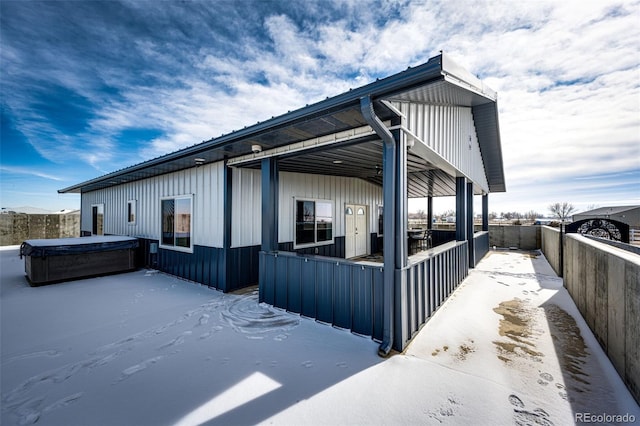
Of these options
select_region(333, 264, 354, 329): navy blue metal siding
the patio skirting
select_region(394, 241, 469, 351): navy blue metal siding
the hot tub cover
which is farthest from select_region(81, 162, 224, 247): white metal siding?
select_region(394, 241, 469, 351): navy blue metal siding

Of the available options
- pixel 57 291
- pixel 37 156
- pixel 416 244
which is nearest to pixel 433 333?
pixel 416 244

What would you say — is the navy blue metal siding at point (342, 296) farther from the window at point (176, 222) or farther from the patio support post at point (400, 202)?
the window at point (176, 222)

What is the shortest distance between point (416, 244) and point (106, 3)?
389 inches

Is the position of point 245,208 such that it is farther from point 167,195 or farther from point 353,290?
point 353,290

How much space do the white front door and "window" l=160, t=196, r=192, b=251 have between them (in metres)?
4.40

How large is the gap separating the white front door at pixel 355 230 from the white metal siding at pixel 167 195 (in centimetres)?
396

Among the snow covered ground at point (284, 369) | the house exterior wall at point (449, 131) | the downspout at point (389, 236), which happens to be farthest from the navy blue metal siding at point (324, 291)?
the house exterior wall at point (449, 131)

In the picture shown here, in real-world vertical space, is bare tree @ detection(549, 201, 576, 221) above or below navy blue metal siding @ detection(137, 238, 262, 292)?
above

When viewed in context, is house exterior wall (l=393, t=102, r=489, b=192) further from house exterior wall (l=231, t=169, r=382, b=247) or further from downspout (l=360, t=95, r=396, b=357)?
house exterior wall (l=231, t=169, r=382, b=247)

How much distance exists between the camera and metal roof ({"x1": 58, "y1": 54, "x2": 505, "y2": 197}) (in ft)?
7.77

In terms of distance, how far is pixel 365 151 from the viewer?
14.6 feet

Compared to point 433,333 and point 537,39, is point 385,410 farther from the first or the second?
point 537,39

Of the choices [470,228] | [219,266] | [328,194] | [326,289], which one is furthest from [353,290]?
[470,228]

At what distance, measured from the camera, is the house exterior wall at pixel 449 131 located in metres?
3.33
